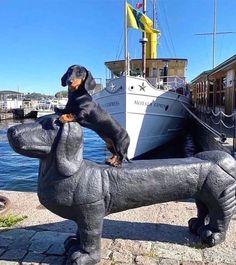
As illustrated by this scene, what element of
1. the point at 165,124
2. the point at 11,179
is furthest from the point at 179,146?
the point at 11,179

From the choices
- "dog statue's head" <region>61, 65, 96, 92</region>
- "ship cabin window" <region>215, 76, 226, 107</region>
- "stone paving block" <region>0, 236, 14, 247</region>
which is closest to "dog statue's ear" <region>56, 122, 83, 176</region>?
"dog statue's head" <region>61, 65, 96, 92</region>

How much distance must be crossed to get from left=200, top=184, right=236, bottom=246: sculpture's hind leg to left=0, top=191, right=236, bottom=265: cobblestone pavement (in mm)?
92

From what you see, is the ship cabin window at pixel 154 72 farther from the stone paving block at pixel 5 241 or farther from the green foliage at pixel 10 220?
the stone paving block at pixel 5 241

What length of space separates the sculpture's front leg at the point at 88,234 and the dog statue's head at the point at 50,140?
1.22ft

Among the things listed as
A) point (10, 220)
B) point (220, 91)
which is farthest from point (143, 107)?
point (10, 220)

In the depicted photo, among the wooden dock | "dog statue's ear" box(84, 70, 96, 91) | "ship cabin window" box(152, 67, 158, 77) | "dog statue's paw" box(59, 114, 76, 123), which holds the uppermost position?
"ship cabin window" box(152, 67, 158, 77)

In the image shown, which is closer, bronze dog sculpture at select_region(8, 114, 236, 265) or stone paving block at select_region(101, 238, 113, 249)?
bronze dog sculpture at select_region(8, 114, 236, 265)

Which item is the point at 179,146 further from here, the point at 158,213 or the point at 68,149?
the point at 68,149

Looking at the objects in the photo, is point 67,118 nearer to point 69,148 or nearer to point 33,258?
point 69,148

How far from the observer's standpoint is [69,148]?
9.19ft

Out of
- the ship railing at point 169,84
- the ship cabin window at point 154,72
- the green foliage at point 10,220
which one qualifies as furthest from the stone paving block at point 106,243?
the ship cabin window at point 154,72

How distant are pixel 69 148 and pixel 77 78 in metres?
0.54

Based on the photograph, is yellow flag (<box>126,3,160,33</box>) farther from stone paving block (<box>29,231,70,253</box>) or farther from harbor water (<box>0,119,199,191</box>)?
stone paving block (<box>29,231,70,253</box>)

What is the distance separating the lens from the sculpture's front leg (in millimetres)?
2971
